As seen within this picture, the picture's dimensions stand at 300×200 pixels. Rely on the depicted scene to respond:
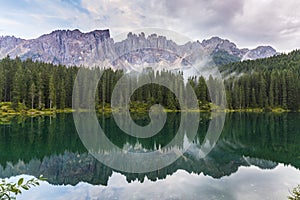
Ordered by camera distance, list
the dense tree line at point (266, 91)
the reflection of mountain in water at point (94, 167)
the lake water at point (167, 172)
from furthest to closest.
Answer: the dense tree line at point (266, 91) → the reflection of mountain in water at point (94, 167) → the lake water at point (167, 172)

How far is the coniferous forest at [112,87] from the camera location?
6712 cm

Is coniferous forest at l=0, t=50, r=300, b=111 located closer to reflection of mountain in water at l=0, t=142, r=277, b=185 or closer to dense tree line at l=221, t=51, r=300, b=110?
dense tree line at l=221, t=51, r=300, b=110

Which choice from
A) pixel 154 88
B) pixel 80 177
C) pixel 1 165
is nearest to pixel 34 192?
pixel 80 177

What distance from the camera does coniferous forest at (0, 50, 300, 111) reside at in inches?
2643

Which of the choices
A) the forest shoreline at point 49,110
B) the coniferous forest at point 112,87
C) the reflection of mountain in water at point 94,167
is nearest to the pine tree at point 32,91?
the coniferous forest at point 112,87

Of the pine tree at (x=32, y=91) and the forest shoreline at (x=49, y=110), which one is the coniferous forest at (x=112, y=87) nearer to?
the pine tree at (x=32, y=91)

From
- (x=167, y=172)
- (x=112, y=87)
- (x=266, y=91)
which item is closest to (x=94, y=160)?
(x=167, y=172)

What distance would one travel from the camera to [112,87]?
274 ft

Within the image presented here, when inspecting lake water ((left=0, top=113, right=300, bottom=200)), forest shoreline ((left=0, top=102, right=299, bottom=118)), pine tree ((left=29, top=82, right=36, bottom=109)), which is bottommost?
lake water ((left=0, top=113, right=300, bottom=200))

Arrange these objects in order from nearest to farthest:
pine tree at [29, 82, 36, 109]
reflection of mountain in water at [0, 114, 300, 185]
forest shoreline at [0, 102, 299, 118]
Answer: reflection of mountain in water at [0, 114, 300, 185] → forest shoreline at [0, 102, 299, 118] → pine tree at [29, 82, 36, 109]

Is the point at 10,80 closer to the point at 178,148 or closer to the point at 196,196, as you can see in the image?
the point at 178,148

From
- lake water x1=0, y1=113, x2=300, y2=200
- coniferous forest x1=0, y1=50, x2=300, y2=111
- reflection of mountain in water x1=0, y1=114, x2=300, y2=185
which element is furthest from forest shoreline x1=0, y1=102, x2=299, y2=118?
lake water x1=0, y1=113, x2=300, y2=200

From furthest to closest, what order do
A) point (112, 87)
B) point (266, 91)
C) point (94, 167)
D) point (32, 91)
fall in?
point (266, 91), point (112, 87), point (32, 91), point (94, 167)

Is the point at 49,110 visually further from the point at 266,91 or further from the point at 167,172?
the point at 266,91
